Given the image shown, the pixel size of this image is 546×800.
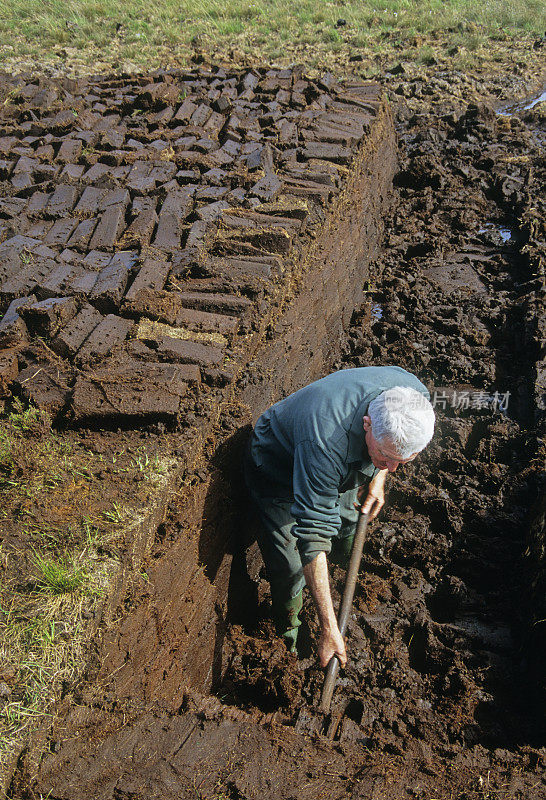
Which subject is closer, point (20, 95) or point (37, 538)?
point (37, 538)

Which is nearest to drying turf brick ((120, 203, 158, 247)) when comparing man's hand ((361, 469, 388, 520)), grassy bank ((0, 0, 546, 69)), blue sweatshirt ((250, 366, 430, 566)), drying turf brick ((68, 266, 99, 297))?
drying turf brick ((68, 266, 99, 297))

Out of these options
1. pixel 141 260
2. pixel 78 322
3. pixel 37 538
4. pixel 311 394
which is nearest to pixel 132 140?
pixel 141 260

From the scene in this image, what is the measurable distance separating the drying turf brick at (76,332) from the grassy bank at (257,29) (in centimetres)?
912

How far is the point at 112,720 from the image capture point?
2.68 m

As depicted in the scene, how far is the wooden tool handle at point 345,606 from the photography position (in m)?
3.38

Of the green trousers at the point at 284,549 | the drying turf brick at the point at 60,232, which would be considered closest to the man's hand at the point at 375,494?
the green trousers at the point at 284,549

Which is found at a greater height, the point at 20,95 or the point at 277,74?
the point at 277,74

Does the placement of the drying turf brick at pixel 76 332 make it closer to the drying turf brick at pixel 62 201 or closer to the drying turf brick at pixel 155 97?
the drying turf brick at pixel 62 201

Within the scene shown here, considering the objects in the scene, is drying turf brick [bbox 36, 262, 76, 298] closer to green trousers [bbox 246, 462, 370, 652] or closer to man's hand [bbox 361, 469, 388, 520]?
green trousers [bbox 246, 462, 370, 652]

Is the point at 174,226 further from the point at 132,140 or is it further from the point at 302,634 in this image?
the point at 302,634

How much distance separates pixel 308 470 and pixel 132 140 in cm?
504

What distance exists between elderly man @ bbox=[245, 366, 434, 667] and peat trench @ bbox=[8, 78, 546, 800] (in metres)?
0.32

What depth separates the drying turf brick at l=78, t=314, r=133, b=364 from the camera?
157 inches

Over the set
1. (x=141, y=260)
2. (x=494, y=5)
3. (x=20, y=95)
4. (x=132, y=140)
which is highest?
(x=494, y=5)
